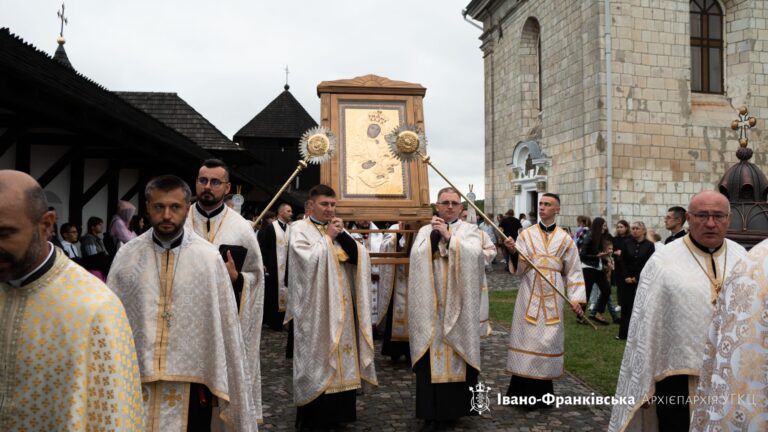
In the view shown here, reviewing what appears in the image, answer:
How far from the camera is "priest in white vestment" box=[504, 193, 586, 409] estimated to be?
562 centimetres

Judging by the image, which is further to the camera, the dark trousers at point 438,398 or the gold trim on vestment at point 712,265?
the dark trousers at point 438,398

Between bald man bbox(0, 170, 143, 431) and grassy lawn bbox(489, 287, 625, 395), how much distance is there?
531cm

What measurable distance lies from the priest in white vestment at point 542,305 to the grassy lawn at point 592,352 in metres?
0.88

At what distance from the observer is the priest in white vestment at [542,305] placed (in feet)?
18.4

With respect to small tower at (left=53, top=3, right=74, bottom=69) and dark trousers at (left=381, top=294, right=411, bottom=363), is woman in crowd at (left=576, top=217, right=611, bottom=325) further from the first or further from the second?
small tower at (left=53, top=3, right=74, bottom=69)

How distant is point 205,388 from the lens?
322cm

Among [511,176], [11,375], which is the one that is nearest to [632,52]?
[511,176]

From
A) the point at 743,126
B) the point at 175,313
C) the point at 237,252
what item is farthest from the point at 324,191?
the point at 743,126

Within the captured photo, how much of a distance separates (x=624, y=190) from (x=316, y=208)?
12674 mm

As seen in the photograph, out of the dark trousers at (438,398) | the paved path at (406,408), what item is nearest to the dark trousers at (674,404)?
the paved path at (406,408)

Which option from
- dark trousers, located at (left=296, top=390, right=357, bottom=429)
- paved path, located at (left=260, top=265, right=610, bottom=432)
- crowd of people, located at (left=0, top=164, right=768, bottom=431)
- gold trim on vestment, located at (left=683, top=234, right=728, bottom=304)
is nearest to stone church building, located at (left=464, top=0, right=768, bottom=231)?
crowd of people, located at (left=0, top=164, right=768, bottom=431)

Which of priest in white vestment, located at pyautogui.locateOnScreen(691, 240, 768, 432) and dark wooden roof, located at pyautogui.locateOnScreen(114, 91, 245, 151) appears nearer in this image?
priest in white vestment, located at pyautogui.locateOnScreen(691, 240, 768, 432)

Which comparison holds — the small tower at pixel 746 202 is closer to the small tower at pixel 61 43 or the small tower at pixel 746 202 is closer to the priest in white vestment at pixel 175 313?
the priest in white vestment at pixel 175 313

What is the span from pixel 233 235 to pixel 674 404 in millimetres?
2945
